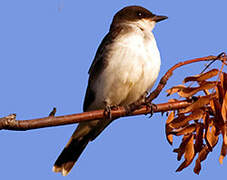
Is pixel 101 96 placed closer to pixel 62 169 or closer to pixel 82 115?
pixel 62 169

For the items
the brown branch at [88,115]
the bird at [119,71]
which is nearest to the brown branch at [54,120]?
the brown branch at [88,115]

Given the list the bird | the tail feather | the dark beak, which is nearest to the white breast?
the bird

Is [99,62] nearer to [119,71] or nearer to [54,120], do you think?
[119,71]

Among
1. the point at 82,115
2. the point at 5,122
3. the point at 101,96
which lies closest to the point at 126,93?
the point at 101,96

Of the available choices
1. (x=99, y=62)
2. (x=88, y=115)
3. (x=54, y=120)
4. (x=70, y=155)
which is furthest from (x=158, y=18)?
(x=54, y=120)

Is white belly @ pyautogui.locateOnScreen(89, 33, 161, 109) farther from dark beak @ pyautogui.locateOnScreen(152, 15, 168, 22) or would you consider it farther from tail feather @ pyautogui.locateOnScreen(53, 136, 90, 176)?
tail feather @ pyautogui.locateOnScreen(53, 136, 90, 176)

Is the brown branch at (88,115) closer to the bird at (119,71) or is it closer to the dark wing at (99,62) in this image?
the bird at (119,71)

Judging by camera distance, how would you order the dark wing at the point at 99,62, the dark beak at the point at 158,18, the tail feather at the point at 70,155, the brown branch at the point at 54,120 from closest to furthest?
the brown branch at the point at 54,120 → the dark wing at the point at 99,62 → the tail feather at the point at 70,155 → the dark beak at the point at 158,18

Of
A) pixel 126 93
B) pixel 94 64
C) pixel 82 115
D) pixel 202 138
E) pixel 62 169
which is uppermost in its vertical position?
pixel 94 64

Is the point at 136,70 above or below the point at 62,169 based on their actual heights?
above
